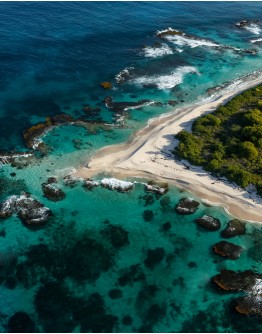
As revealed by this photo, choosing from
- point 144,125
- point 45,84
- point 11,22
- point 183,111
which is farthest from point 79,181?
point 11,22

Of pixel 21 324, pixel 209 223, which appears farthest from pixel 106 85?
pixel 21 324

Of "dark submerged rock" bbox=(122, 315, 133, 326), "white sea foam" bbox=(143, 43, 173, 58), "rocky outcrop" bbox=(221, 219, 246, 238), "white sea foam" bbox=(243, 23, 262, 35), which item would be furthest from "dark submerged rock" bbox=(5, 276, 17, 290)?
"white sea foam" bbox=(243, 23, 262, 35)

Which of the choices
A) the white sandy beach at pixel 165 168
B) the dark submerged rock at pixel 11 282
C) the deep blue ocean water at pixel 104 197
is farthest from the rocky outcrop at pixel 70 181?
the dark submerged rock at pixel 11 282

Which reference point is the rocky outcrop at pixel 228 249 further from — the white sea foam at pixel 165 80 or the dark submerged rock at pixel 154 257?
the white sea foam at pixel 165 80

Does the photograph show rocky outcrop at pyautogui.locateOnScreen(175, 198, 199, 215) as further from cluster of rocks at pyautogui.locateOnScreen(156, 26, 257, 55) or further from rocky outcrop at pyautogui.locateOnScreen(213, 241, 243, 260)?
cluster of rocks at pyautogui.locateOnScreen(156, 26, 257, 55)

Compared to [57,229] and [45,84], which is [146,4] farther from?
[57,229]

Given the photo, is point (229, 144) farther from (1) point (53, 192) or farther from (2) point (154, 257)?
(1) point (53, 192)
